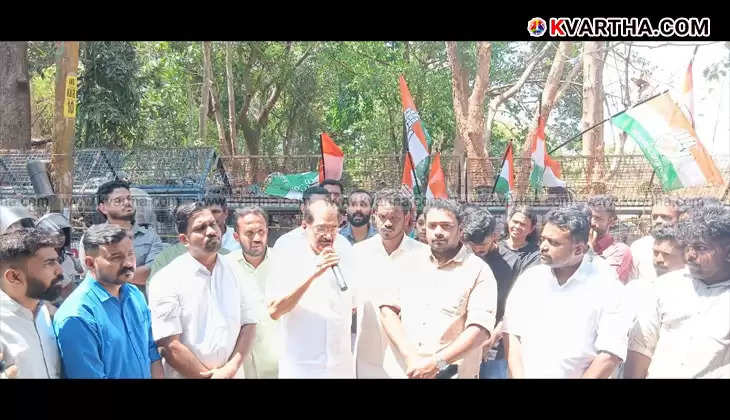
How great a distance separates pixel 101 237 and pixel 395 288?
1.50 m

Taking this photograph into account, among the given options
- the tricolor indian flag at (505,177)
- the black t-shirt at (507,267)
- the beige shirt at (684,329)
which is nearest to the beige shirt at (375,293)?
the black t-shirt at (507,267)

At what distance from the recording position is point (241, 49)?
15891 millimetres

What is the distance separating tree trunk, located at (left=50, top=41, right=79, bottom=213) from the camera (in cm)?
552

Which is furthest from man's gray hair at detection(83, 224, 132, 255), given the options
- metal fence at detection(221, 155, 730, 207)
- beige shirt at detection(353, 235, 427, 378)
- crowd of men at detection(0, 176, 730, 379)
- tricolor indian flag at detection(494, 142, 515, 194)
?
tricolor indian flag at detection(494, 142, 515, 194)

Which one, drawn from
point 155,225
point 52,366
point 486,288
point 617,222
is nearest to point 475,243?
point 486,288

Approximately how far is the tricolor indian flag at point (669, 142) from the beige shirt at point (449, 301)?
4.26 ft

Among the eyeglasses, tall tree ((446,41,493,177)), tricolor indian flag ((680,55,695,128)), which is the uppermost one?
tall tree ((446,41,493,177))

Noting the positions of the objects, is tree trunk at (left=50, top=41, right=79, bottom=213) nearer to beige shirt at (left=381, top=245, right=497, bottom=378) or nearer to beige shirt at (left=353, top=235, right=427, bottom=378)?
beige shirt at (left=353, top=235, right=427, bottom=378)

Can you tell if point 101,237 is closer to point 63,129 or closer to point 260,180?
point 63,129

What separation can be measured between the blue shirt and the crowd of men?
0.4 inches

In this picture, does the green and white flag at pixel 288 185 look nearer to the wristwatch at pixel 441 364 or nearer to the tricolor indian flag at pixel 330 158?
the tricolor indian flag at pixel 330 158

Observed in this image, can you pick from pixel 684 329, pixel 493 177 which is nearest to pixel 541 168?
pixel 684 329
